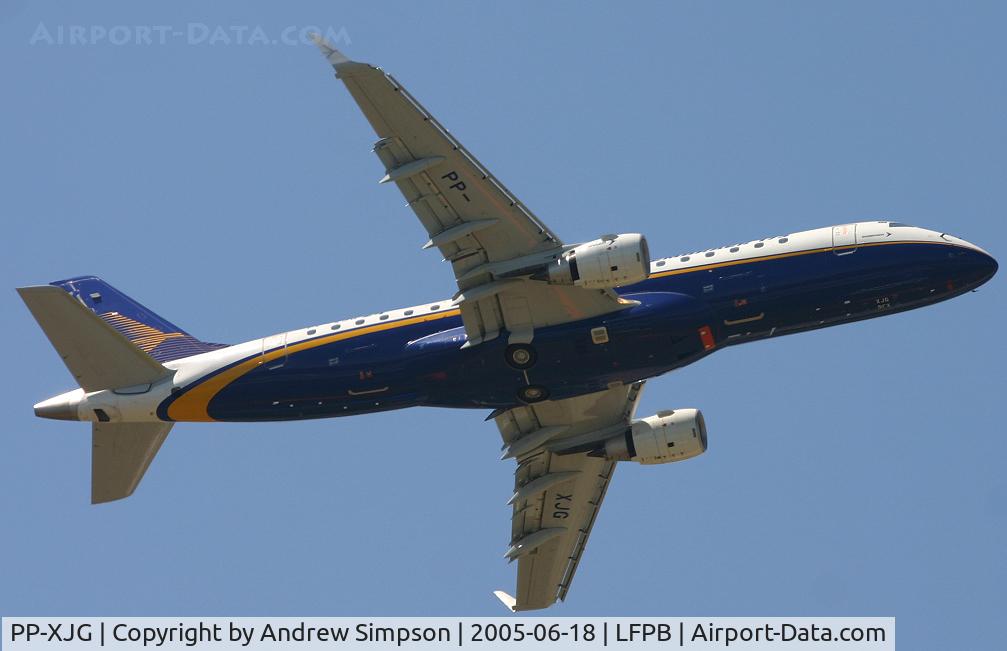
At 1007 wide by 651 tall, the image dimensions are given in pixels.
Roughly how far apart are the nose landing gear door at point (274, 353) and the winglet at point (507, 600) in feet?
50.4

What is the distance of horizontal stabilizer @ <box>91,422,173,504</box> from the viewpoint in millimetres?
62688

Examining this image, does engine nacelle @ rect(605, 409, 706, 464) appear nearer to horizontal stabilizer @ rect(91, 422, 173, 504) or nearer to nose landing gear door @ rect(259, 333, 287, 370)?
nose landing gear door @ rect(259, 333, 287, 370)

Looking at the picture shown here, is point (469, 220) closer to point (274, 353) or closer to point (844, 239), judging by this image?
point (274, 353)

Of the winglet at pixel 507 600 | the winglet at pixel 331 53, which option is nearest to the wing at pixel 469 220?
the winglet at pixel 331 53

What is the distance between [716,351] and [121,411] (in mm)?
22047

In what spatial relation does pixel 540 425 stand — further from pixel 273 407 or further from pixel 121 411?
pixel 121 411

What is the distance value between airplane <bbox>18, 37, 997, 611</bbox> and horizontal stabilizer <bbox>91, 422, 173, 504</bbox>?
0.06 m

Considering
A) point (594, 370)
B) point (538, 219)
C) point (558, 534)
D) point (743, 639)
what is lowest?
point (743, 639)

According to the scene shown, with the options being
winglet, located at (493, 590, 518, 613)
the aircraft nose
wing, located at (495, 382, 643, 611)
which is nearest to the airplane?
the aircraft nose

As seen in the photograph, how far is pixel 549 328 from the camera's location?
59.1 metres

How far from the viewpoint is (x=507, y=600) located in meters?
69.1

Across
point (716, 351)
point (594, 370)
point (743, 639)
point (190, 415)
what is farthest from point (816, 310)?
point (190, 415)

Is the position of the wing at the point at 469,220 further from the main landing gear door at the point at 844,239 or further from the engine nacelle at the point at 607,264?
the main landing gear door at the point at 844,239

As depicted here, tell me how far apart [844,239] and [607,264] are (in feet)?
29.1
